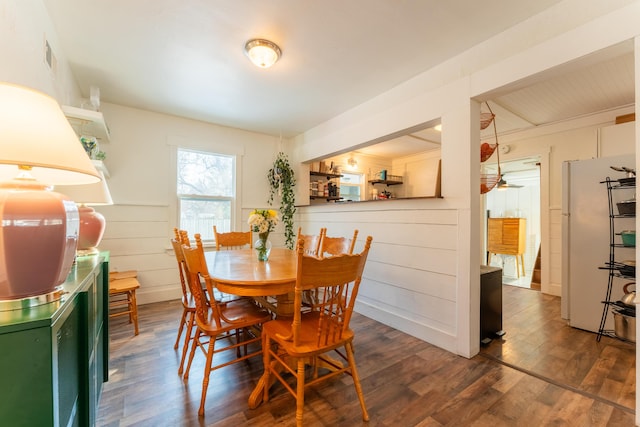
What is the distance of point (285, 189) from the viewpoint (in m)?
4.41

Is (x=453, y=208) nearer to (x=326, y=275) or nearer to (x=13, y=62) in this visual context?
(x=326, y=275)

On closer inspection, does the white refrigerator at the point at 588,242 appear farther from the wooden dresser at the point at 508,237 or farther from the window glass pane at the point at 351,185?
the window glass pane at the point at 351,185

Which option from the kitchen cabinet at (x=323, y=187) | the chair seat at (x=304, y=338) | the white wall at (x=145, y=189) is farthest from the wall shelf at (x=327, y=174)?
the chair seat at (x=304, y=338)

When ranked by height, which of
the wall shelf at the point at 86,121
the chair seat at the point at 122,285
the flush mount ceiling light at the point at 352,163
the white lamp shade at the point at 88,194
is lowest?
the chair seat at the point at 122,285

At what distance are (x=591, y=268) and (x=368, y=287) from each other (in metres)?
2.25

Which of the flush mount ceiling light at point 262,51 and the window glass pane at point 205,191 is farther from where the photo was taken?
the window glass pane at point 205,191

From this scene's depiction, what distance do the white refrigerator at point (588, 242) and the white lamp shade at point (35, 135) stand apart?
13.0ft

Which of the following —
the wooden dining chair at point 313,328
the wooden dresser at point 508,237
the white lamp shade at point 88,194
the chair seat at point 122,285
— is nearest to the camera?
the wooden dining chair at point 313,328

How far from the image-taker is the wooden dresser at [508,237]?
525 centimetres

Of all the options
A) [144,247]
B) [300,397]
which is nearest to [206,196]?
[144,247]

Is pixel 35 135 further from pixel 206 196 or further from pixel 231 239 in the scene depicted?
pixel 206 196

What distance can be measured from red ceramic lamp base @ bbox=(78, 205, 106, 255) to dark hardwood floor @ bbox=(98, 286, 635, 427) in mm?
931

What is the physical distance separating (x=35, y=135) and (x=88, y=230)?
1206 mm

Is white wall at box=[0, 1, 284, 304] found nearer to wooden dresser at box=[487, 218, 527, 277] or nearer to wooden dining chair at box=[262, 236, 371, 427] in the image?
wooden dining chair at box=[262, 236, 371, 427]
